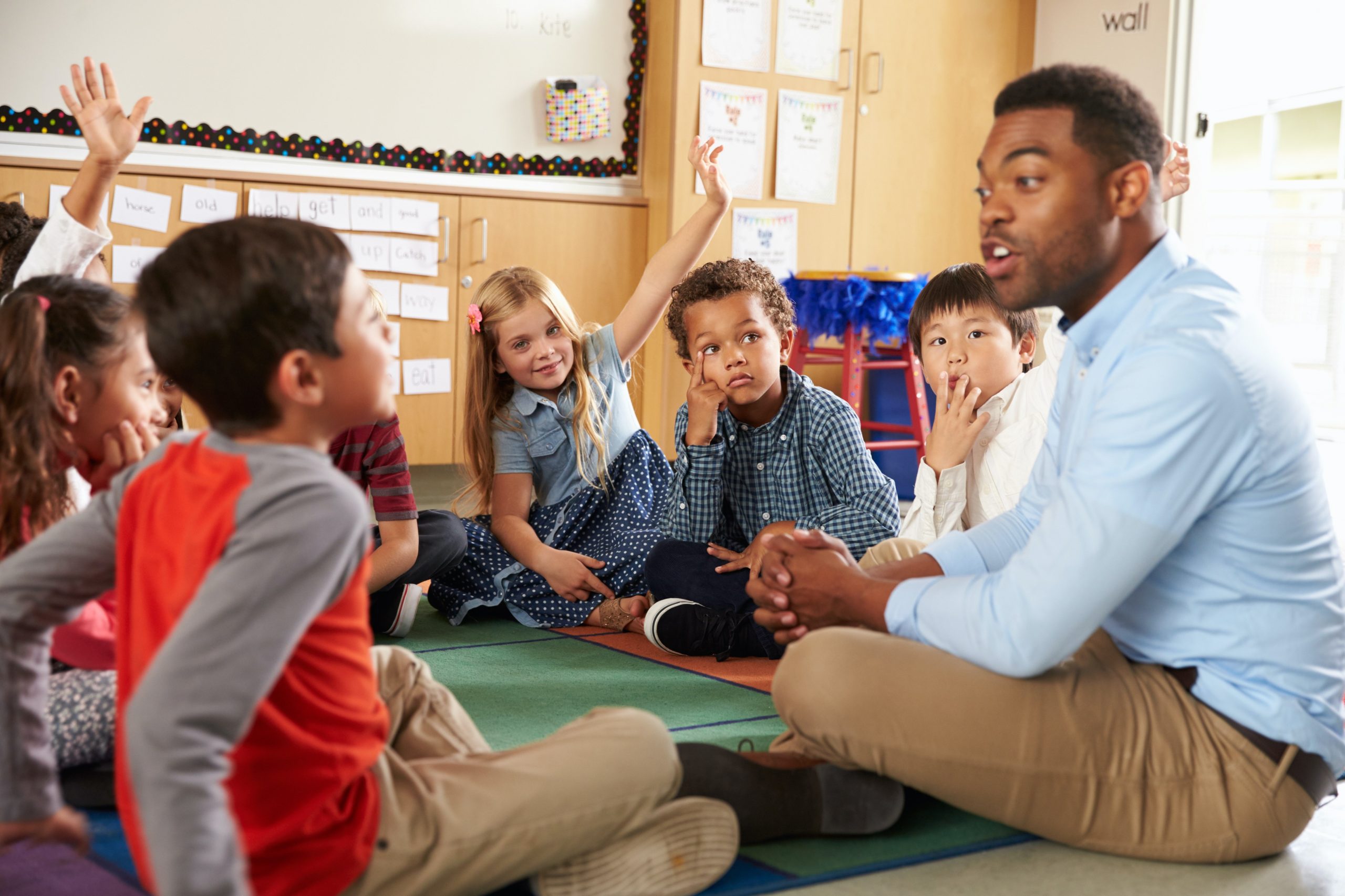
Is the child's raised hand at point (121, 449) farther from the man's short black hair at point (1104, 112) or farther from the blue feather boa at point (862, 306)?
the blue feather boa at point (862, 306)

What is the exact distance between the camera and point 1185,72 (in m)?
4.56

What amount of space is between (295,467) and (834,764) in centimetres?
68

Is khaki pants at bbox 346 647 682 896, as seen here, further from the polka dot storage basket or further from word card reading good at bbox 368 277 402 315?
the polka dot storage basket

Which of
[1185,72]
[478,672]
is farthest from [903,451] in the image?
[478,672]

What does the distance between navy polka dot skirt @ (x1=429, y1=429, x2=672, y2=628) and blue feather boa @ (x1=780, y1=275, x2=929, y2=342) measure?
1.41 meters

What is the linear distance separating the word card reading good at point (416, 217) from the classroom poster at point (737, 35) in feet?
3.61

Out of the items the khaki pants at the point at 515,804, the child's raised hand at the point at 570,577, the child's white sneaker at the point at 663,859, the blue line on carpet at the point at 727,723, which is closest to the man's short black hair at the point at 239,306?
the khaki pants at the point at 515,804

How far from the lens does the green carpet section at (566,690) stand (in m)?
1.70

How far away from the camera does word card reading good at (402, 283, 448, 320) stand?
4078 mm

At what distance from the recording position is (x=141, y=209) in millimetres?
3699

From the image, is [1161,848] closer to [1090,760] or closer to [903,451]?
[1090,760]

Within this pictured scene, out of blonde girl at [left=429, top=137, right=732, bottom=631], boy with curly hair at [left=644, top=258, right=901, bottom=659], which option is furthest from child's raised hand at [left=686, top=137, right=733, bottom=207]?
boy with curly hair at [left=644, top=258, right=901, bottom=659]

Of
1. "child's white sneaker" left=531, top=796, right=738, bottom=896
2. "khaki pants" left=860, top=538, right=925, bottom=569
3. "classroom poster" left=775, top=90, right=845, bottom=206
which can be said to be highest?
"classroom poster" left=775, top=90, right=845, bottom=206

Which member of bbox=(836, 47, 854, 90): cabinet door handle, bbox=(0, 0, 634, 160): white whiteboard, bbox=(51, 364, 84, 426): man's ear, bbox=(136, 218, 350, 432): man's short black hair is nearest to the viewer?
bbox=(136, 218, 350, 432): man's short black hair
